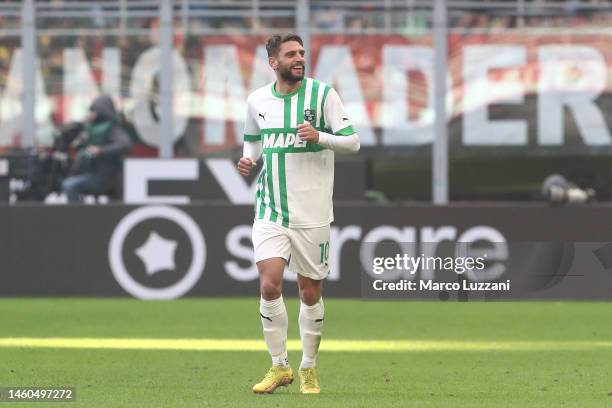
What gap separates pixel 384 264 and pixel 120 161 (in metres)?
9.16

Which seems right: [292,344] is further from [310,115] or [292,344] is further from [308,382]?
[310,115]

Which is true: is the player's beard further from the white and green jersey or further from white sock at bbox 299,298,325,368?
white sock at bbox 299,298,325,368

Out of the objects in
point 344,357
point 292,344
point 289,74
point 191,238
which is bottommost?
point 292,344

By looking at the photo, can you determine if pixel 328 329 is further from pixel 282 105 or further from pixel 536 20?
pixel 536 20

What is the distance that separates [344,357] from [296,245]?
258 centimetres

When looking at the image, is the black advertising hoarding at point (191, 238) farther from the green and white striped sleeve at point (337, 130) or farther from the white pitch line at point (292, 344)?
the green and white striped sleeve at point (337, 130)

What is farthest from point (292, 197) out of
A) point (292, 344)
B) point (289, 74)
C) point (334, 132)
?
point (292, 344)

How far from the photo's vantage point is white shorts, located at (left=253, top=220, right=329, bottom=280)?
962cm

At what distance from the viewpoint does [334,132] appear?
9609 millimetres

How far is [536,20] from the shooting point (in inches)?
793

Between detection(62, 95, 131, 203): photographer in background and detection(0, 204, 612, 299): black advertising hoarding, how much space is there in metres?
1.13

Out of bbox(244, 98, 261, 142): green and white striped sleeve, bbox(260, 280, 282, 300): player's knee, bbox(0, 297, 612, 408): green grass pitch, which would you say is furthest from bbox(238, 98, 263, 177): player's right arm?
bbox(0, 297, 612, 408): green grass pitch

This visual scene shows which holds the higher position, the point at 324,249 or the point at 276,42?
the point at 276,42

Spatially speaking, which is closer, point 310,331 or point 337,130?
point 337,130
